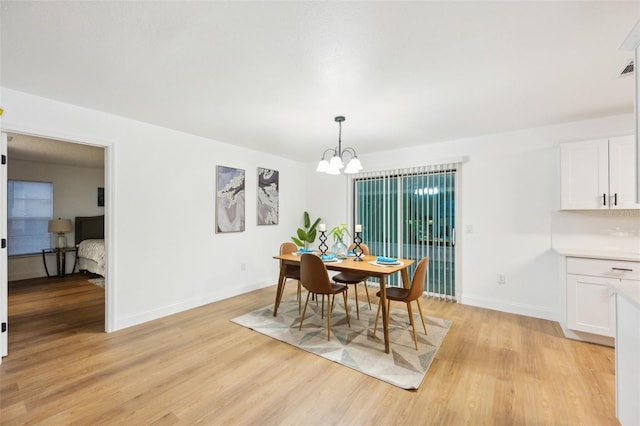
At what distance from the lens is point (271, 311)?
11.7ft

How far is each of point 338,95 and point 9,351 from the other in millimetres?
3800

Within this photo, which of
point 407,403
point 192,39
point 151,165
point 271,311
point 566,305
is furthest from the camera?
point 271,311

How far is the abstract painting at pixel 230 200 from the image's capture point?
4090 mm

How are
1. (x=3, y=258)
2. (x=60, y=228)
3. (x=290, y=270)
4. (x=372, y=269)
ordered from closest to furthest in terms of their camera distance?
(x=3, y=258)
(x=372, y=269)
(x=290, y=270)
(x=60, y=228)

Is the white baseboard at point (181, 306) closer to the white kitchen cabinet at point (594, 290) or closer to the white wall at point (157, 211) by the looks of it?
the white wall at point (157, 211)

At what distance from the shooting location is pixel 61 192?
18.9ft

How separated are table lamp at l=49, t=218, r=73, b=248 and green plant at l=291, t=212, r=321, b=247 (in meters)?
4.60

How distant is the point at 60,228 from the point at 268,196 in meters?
4.31

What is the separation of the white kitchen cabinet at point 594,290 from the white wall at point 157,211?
141 inches

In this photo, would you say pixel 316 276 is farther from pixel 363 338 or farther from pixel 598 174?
pixel 598 174

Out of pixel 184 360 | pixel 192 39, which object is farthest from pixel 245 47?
pixel 184 360

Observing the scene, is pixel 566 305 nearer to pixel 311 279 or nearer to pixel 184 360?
pixel 311 279

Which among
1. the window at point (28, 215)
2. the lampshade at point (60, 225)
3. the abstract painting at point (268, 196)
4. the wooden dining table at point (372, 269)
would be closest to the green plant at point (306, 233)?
the abstract painting at point (268, 196)

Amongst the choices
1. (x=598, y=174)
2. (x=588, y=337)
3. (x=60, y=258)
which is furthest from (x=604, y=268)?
(x=60, y=258)
